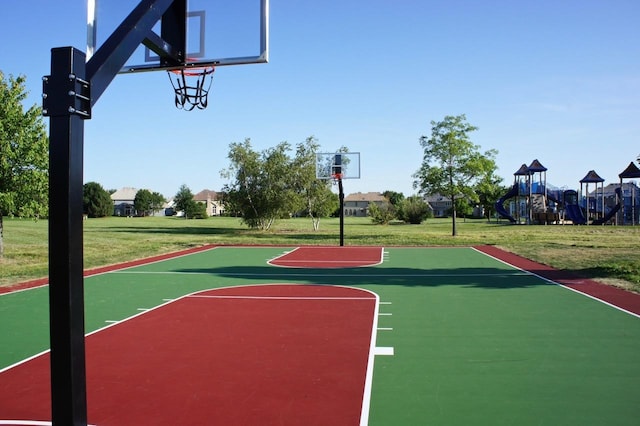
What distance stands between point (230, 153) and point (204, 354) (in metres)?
32.8

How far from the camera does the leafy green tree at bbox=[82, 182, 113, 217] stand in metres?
75.6

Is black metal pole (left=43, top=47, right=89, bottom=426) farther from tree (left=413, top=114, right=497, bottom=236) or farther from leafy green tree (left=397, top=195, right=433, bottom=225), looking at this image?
leafy green tree (left=397, top=195, right=433, bottom=225)

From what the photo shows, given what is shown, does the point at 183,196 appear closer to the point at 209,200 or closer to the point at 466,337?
the point at 209,200

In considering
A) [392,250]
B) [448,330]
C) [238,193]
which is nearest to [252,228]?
[238,193]

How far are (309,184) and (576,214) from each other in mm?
25339

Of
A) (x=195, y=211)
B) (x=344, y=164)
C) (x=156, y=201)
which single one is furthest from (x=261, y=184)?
(x=156, y=201)

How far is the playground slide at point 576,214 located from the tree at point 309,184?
23.0 m

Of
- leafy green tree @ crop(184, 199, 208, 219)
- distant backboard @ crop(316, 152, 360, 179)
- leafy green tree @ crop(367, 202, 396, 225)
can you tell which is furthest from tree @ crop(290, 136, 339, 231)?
leafy green tree @ crop(184, 199, 208, 219)

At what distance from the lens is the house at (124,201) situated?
112 metres

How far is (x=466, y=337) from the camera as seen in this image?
25.3ft

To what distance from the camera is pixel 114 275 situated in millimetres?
14711

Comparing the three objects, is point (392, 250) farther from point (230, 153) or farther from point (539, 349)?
point (230, 153)

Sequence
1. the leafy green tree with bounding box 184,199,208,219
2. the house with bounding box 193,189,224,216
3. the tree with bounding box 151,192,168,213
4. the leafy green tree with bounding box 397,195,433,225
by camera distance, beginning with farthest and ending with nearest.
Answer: the house with bounding box 193,189,224,216 → the tree with bounding box 151,192,168,213 → the leafy green tree with bounding box 184,199,208,219 → the leafy green tree with bounding box 397,195,433,225

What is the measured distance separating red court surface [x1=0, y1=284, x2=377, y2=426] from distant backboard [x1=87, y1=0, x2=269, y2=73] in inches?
134
